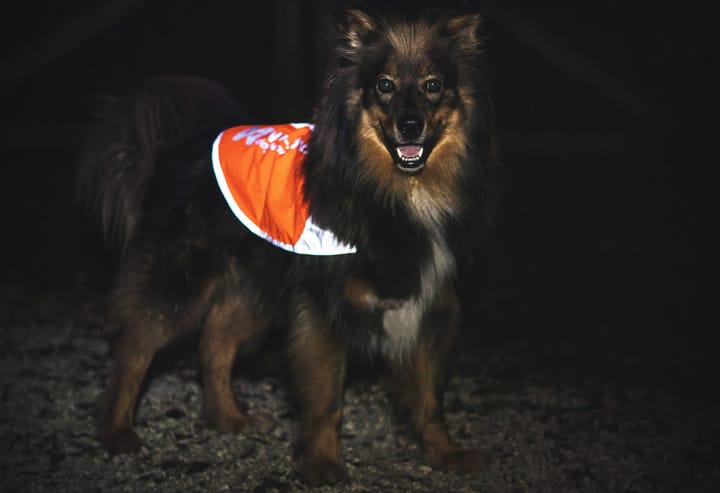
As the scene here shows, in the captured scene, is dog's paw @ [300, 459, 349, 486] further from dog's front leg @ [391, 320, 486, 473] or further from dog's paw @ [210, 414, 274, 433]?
dog's paw @ [210, 414, 274, 433]

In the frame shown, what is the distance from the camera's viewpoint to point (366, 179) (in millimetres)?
4176

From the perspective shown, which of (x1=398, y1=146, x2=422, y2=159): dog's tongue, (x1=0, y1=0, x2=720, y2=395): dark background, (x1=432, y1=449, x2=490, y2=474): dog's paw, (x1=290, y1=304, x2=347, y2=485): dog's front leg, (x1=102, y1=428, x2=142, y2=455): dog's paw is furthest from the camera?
(x1=0, y1=0, x2=720, y2=395): dark background

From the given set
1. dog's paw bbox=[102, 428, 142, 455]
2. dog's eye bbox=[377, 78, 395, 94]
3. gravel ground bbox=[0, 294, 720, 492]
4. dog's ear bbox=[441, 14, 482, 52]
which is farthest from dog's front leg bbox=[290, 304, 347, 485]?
dog's ear bbox=[441, 14, 482, 52]

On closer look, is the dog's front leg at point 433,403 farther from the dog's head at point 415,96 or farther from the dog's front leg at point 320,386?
the dog's head at point 415,96

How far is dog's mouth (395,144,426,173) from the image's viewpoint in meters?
4.09

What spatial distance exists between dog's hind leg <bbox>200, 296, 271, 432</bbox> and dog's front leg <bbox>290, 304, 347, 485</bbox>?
0.71m

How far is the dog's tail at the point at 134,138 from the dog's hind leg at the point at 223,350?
2.02ft

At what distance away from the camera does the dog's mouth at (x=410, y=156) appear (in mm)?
4094

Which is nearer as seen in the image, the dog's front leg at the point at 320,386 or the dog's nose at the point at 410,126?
the dog's nose at the point at 410,126

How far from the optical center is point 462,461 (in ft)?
14.7

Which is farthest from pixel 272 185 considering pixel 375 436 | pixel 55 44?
pixel 55 44

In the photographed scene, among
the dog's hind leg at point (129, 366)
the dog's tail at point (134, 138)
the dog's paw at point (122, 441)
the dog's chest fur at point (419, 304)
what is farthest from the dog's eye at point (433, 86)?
the dog's paw at point (122, 441)

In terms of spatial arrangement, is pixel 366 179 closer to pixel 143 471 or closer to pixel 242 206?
pixel 242 206

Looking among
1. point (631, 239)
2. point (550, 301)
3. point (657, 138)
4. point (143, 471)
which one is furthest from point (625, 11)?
point (143, 471)
